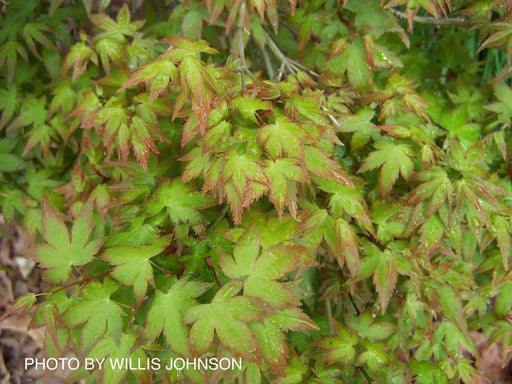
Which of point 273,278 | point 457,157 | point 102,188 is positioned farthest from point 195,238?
point 457,157

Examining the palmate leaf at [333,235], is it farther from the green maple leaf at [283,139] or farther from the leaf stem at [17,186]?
the leaf stem at [17,186]

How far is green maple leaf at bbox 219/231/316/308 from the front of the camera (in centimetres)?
107

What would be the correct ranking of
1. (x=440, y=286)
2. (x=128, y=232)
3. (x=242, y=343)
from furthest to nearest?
1. (x=440, y=286)
2. (x=128, y=232)
3. (x=242, y=343)

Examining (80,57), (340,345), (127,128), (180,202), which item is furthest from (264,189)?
(80,57)

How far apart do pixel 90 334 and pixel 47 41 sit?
1154mm

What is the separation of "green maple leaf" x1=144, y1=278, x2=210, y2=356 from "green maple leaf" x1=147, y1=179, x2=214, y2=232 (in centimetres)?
19

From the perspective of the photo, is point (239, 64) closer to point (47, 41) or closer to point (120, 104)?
point (120, 104)

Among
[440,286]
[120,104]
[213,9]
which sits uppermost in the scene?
[213,9]

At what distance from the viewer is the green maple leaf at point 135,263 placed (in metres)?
1.11

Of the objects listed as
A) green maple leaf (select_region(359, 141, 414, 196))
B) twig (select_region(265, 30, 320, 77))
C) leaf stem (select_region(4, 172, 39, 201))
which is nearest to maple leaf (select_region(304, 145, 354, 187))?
green maple leaf (select_region(359, 141, 414, 196))

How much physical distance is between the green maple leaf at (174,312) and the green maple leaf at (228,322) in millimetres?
46

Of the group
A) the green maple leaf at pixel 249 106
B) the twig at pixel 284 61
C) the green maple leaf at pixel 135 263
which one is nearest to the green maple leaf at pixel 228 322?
the green maple leaf at pixel 135 263

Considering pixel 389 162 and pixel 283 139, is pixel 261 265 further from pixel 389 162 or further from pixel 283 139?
pixel 389 162

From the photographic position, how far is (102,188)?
155 centimetres
